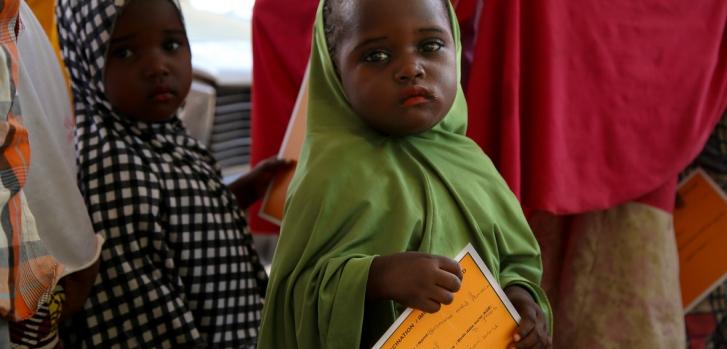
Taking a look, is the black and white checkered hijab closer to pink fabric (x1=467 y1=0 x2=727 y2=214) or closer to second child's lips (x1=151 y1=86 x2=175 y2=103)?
second child's lips (x1=151 y1=86 x2=175 y2=103)

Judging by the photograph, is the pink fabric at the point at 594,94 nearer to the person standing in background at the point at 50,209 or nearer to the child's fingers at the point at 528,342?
the child's fingers at the point at 528,342

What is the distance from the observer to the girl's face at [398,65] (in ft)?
3.27

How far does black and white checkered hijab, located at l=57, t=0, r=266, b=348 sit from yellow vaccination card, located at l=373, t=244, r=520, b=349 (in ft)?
1.58

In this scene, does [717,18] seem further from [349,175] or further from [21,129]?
[21,129]

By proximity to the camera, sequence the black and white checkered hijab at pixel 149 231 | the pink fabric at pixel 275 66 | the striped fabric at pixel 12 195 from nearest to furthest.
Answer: the striped fabric at pixel 12 195
the black and white checkered hijab at pixel 149 231
the pink fabric at pixel 275 66

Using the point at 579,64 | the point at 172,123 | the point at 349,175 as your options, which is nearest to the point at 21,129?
the point at 349,175

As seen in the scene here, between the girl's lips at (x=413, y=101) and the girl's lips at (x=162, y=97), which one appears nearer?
the girl's lips at (x=413, y=101)

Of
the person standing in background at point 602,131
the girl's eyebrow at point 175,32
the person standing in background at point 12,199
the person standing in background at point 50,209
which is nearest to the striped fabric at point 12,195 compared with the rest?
the person standing in background at point 12,199

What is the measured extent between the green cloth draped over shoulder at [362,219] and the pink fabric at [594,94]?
26 cm

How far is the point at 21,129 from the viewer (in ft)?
2.69

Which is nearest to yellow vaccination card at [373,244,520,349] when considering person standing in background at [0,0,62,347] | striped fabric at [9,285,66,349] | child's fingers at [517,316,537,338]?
child's fingers at [517,316,537,338]

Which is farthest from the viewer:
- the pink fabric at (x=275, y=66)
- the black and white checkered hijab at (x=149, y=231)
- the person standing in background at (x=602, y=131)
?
the pink fabric at (x=275, y=66)

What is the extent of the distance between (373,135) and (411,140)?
47 mm

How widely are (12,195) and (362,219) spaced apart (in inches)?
14.2
